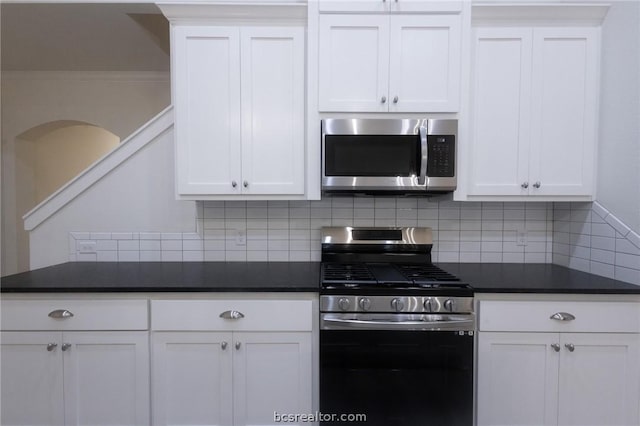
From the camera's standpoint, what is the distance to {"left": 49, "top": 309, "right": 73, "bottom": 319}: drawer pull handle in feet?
5.34

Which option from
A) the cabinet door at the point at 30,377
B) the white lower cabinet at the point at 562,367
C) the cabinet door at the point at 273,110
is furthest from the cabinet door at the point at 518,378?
the cabinet door at the point at 30,377

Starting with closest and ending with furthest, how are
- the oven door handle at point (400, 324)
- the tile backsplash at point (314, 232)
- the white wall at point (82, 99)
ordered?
the oven door handle at point (400, 324), the tile backsplash at point (314, 232), the white wall at point (82, 99)

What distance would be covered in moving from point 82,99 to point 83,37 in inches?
45.5

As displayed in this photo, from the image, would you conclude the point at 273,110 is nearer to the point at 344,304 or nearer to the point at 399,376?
the point at 344,304

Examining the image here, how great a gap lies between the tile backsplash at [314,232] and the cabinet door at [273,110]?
370mm

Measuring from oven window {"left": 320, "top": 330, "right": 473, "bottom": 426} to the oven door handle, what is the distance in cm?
3

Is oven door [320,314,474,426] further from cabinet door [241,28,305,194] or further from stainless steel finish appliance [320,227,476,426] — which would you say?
cabinet door [241,28,305,194]

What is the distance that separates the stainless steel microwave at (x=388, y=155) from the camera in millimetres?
1853

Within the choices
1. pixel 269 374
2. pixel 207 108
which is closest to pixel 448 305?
pixel 269 374

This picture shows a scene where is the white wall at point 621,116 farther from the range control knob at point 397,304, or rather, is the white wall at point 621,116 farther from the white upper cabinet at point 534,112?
the range control knob at point 397,304

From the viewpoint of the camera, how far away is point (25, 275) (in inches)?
73.9

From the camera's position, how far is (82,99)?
12.1 feet

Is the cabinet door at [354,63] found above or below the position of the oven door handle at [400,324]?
above

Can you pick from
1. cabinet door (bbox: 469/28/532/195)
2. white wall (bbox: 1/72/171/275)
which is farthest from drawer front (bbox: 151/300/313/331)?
white wall (bbox: 1/72/171/275)
